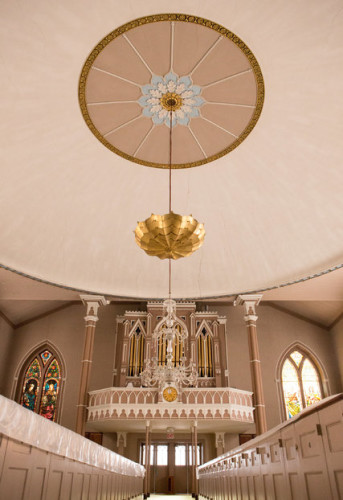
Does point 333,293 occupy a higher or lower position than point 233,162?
lower

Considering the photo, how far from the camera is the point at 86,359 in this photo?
45.8 feet

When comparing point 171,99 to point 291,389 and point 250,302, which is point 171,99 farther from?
point 291,389

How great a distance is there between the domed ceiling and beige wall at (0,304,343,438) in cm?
323

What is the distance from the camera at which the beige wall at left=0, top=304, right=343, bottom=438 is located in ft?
52.4

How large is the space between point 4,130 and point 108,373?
1085cm

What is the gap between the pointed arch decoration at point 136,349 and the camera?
1489 cm

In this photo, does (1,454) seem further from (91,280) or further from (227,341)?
(227,341)

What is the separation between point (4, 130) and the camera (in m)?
9.11

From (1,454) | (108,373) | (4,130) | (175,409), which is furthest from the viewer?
(108,373)

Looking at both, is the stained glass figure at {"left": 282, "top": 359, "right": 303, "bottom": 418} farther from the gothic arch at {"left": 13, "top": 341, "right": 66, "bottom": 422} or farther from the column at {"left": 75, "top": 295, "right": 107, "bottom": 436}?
the gothic arch at {"left": 13, "top": 341, "right": 66, "bottom": 422}

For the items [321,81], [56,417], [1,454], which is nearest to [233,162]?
[321,81]

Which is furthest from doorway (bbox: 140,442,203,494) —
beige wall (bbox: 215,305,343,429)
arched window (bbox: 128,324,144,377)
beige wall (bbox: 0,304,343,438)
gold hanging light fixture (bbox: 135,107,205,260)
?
gold hanging light fixture (bbox: 135,107,205,260)

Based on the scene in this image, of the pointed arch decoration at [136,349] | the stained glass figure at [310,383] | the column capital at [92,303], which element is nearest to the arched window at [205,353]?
the pointed arch decoration at [136,349]

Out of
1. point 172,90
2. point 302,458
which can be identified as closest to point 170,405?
point 172,90
